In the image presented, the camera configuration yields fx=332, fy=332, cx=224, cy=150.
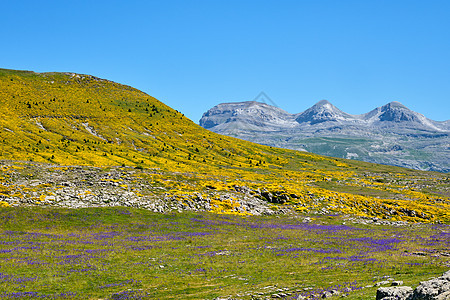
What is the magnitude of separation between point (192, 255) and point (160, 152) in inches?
4256

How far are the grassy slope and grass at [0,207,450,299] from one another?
51.4 feet

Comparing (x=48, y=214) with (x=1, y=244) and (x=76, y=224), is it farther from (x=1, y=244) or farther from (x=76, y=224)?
(x=1, y=244)

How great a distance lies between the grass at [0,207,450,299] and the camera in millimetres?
22969

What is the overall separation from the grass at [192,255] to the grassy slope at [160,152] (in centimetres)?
1566

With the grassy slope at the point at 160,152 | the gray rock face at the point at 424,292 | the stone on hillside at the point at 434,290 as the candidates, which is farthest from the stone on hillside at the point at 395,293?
the grassy slope at the point at 160,152

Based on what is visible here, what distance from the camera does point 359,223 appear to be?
5759cm

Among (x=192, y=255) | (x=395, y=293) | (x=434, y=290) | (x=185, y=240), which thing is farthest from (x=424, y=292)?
(x=185, y=240)

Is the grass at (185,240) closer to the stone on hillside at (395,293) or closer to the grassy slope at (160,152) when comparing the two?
the grassy slope at (160,152)

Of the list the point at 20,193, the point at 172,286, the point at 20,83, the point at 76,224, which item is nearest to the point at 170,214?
the point at 76,224

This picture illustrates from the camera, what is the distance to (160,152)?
5448 inches

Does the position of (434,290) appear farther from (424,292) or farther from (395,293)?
(395,293)

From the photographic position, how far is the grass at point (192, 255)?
904 inches

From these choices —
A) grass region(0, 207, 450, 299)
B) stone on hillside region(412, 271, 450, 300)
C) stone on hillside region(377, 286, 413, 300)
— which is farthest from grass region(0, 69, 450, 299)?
stone on hillside region(412, 271, 450, 300)

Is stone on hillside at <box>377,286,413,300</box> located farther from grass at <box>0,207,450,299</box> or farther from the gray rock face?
grass at <box>0,207,450,299</box>
